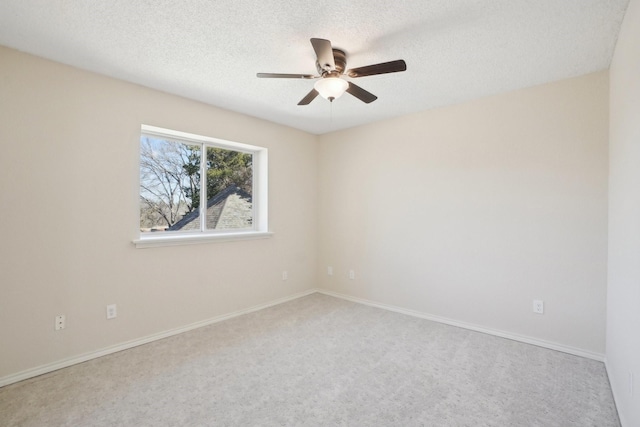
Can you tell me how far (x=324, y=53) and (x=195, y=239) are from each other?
2.21 meters

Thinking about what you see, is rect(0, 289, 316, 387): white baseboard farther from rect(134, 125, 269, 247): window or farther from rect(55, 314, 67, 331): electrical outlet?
rect(134, 125, 269, 247): window

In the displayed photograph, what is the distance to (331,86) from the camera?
6.61 feet

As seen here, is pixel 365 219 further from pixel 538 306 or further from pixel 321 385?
pixel 321 385

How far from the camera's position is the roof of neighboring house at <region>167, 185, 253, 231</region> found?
328 cm

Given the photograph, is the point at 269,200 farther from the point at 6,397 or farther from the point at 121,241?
the point at 6,397

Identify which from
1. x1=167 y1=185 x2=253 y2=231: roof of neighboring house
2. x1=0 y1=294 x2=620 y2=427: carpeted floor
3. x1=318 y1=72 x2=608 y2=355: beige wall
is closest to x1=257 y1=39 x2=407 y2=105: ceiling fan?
x1=318 y1=72 x2=608 y2=355: beige wall

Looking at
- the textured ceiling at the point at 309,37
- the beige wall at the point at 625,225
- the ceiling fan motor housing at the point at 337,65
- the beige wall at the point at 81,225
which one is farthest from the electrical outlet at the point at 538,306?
the beige wall at the point at 81,225

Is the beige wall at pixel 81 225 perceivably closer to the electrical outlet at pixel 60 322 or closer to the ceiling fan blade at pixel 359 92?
the electrical outlet at pixel 60 322

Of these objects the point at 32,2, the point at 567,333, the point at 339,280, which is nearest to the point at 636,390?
the point at 567,333

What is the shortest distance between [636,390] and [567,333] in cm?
124

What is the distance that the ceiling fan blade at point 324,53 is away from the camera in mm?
1648

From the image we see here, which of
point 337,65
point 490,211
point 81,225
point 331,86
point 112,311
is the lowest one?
point 112,311

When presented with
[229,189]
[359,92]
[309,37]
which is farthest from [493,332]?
[229,189]

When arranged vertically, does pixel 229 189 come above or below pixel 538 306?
above
